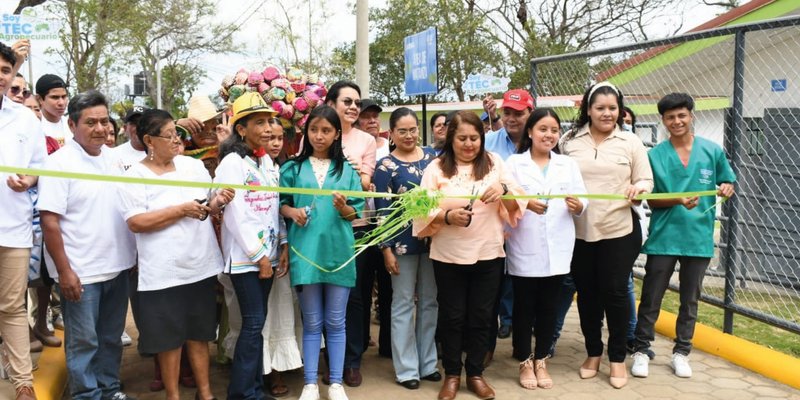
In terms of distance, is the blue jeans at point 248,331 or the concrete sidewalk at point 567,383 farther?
the concrete sidewalk at point 567,383

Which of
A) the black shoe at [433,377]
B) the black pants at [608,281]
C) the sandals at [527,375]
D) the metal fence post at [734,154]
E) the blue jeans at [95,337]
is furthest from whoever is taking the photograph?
the metal fence post at [734,154]

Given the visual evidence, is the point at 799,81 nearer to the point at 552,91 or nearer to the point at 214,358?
the point at 552,91

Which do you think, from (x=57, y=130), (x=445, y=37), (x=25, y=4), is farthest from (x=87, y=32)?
(x=57, y=130)

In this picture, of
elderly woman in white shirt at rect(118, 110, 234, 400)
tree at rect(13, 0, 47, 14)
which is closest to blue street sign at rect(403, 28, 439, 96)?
elderly woman in white shirt at rect(118, 110, 234, 400)

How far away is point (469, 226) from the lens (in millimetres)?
4016

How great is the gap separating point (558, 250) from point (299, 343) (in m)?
1.82

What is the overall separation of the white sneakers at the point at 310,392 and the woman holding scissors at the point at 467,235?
2.55 ft

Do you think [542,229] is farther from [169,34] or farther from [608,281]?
[169,34]

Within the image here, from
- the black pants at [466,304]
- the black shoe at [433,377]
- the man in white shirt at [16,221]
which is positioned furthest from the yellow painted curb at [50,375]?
the black pants at [466,304]

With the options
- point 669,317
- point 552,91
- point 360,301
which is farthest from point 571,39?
point 360,301

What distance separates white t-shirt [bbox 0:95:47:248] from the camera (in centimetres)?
354

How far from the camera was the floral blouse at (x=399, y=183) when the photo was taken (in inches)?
169

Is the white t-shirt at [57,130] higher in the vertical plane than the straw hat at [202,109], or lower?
lower

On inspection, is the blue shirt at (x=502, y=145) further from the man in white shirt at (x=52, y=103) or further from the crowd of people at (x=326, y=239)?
the man in white shirt at (x=52, y=103)
